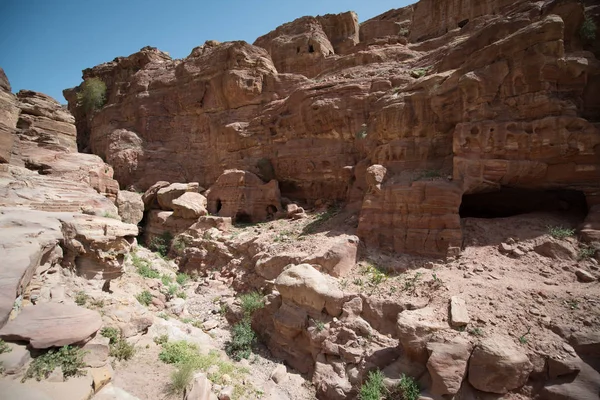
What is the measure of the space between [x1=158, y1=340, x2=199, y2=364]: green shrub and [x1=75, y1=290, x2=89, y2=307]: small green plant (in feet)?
6.73

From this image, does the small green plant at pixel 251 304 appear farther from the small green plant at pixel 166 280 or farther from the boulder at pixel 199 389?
the small green plant at pixel 166 280

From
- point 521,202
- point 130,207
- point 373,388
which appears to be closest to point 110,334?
point 373,388

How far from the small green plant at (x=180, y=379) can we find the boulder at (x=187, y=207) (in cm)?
1069

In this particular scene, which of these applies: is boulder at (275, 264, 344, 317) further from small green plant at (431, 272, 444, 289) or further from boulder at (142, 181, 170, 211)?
boulder at (142, 181, 170, 211)

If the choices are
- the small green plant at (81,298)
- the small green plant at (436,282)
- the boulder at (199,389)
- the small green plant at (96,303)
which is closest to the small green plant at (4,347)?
the small green plant at (81,298)

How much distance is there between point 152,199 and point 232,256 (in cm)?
858

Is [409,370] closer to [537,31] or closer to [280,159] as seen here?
[537,31]

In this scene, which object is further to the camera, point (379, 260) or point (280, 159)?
point (280, 159)

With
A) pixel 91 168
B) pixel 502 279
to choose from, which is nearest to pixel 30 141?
pixel 91 168

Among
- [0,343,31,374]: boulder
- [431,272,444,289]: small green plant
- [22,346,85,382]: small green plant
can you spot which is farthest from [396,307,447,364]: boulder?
[0,343,31,374]: boulder

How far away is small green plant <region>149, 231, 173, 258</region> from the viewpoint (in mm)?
14969

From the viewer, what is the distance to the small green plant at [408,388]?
5273 mm

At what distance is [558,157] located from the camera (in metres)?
7.98

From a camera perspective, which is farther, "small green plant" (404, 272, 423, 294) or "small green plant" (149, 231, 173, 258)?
"small green plant" (149, 231, 173, 258)
